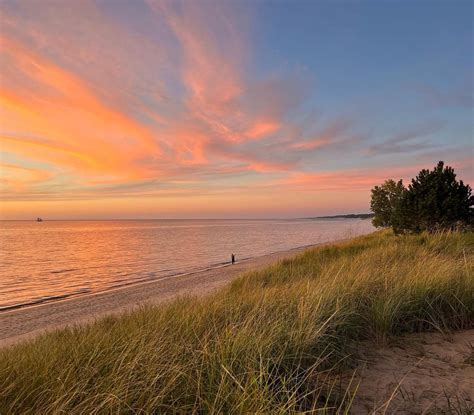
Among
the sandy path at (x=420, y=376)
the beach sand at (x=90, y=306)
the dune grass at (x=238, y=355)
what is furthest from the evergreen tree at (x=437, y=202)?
the sandy path at (x=420, y=376)

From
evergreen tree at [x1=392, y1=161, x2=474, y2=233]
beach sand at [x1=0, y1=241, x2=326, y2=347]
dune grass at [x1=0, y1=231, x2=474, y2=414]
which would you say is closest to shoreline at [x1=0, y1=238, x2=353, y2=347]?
beach sand at [x1=0, y1=241, x2=326, y2=347]

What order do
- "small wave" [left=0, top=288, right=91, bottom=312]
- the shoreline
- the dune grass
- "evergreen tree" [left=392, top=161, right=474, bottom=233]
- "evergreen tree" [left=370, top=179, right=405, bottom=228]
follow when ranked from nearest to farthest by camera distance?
the dune grass, the shoreline, "small wave" [left=0, top=288, right=91, bottom=312], "evergreen tree" [left=392, top=161, right=474, bottom=233], "evergreen tree" [left=370, top=179, right=405, bottom=228]

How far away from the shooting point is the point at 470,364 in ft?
13.0

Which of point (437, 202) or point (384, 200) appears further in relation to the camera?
point (384, 200)

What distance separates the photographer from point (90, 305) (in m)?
15.9

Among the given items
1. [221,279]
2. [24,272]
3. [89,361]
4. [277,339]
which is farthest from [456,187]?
[24,272]

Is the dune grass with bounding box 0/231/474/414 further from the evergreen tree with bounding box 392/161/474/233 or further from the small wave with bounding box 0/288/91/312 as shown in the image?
the evergreen tree with bounding box 392/161/474/233

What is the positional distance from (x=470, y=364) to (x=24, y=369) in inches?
176

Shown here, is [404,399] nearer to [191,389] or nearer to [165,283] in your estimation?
Answer: [191,389]

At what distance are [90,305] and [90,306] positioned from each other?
0.66 ft

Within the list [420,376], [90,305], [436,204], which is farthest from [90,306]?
[436,204]

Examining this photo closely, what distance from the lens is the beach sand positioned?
498 inches

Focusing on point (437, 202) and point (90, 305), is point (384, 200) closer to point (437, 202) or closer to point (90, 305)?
point (437, 202)

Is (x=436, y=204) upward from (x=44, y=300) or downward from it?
upward
